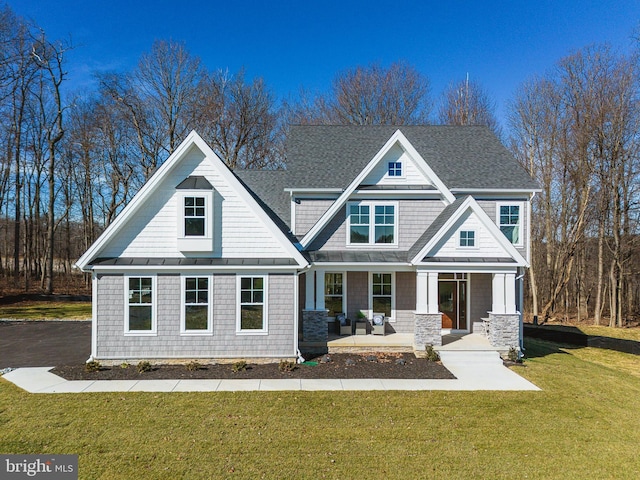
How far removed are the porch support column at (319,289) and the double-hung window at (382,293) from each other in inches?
95.5

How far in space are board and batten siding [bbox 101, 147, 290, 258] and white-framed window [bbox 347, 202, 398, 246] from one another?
141 inches

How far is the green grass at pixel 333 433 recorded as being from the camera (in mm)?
5961

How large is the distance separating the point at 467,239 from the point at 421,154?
18.0 ft

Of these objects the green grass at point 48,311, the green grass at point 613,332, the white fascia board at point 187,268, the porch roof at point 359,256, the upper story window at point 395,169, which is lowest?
the green grass at point 613,332

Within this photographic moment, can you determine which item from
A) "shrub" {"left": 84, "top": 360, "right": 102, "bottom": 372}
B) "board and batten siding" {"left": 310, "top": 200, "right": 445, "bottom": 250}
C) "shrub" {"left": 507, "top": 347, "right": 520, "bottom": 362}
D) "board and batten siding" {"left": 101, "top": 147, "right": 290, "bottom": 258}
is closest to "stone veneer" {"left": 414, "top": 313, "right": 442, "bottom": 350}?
"shrub" {"left": 507, "top": 347, "right": 520, "bottom": 362}

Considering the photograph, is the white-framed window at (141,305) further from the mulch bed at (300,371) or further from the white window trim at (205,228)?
the white window trim at (205,228)

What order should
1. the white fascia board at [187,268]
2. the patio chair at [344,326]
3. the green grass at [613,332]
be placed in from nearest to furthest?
the white fascia board at [187,268] → the patio chair at [344,326] → the green grass at [613,332]

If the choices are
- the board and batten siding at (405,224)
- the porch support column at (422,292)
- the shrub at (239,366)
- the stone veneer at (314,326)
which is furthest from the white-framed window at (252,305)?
the porch support column at (422,292)

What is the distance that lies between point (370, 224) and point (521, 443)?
28.4 feet

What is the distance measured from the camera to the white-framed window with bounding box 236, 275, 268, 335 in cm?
1136

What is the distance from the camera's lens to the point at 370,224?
13914 millimetres

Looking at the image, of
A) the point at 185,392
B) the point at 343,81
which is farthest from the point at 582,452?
the point at 343,81

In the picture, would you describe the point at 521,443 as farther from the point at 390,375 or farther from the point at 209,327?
the point at 209,327

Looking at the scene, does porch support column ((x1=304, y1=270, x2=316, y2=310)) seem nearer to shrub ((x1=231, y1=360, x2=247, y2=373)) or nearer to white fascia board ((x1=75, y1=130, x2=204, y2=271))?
shrub ((x1=231, y1=360, x2=247, y2=373))
